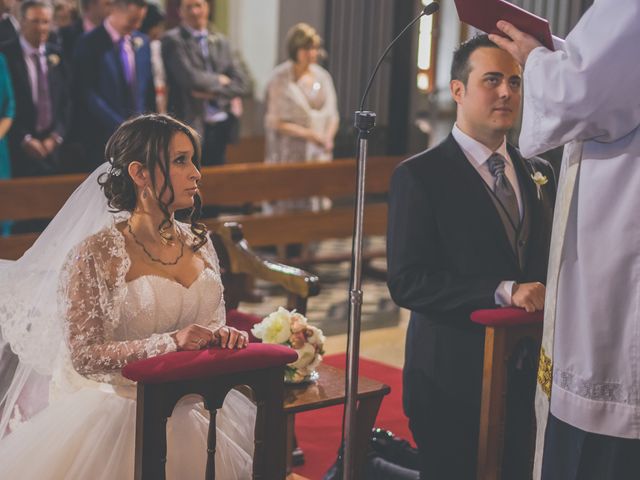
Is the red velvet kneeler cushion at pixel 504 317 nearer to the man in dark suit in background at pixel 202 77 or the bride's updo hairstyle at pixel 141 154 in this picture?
the bride's updo hairstyle at pixel 141 154

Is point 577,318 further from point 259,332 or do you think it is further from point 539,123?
point 259,332

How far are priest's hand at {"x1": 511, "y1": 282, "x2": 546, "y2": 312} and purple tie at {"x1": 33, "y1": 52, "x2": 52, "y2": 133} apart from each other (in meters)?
4.37

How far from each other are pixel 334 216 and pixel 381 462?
3754 mm

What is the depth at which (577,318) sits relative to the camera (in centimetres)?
262

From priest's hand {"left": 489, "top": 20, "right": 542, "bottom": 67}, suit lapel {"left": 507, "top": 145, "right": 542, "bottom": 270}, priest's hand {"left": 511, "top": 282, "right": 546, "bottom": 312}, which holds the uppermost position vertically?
priest's hand {"left": 489, "top": 20, "right": 542, "bottom": 67}

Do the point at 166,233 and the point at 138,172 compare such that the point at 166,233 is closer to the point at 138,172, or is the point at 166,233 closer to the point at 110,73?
the point at 138,172

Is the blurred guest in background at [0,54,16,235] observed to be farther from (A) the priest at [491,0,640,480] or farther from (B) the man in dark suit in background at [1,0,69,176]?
(A) the priest at [491,0,640,480]

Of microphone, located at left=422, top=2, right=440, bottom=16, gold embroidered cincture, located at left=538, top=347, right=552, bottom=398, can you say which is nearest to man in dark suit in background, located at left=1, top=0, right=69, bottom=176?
microphone, located at left=422, top=2, right=440, bottom=16

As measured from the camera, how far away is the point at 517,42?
266cm

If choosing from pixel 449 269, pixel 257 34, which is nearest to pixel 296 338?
pixel 449 269

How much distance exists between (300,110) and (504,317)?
212 inches

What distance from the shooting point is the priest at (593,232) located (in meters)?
2.41

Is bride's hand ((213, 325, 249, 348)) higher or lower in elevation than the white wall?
lower

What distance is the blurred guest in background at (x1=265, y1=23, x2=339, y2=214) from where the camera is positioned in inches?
324
